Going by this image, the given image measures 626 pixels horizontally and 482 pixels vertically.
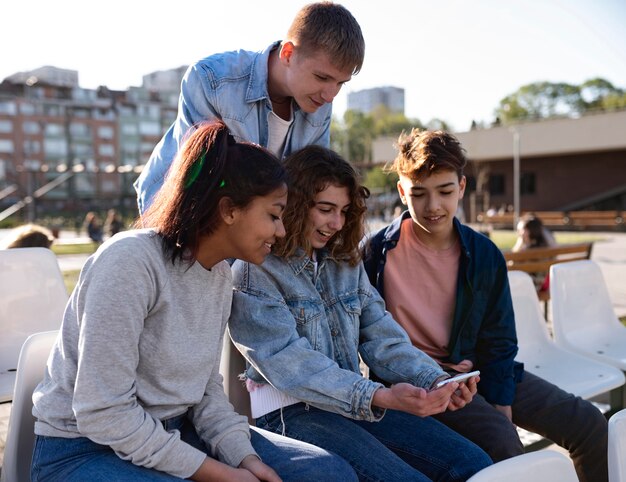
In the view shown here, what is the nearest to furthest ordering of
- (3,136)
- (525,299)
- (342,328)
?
(342,328), (525,299), (3,136)

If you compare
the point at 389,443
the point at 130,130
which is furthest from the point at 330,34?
the point at 130,130

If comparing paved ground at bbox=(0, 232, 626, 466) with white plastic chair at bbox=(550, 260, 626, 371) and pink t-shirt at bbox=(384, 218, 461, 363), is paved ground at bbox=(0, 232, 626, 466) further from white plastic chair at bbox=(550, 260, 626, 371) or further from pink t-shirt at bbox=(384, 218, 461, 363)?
pink t-shirt at bbox=(384, 218, 461, 363)

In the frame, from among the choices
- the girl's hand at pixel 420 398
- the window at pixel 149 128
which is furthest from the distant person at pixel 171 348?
the window at pixel 149 128

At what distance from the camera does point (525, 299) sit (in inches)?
140

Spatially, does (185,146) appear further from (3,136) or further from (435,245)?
(3,136)

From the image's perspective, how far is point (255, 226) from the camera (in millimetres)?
1796

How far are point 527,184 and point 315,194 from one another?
36.4 meters

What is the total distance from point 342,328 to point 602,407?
2.55m

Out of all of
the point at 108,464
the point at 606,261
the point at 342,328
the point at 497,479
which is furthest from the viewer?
the point at 606,261

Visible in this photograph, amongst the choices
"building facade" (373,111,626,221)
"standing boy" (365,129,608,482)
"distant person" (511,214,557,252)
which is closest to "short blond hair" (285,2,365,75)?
"standing boy" (365,129,608,482)

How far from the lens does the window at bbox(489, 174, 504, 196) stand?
37.6 metres

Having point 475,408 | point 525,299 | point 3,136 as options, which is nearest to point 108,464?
point 475,408

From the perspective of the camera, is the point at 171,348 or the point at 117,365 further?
the point at 171,348

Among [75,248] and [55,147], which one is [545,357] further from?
[55,147]
